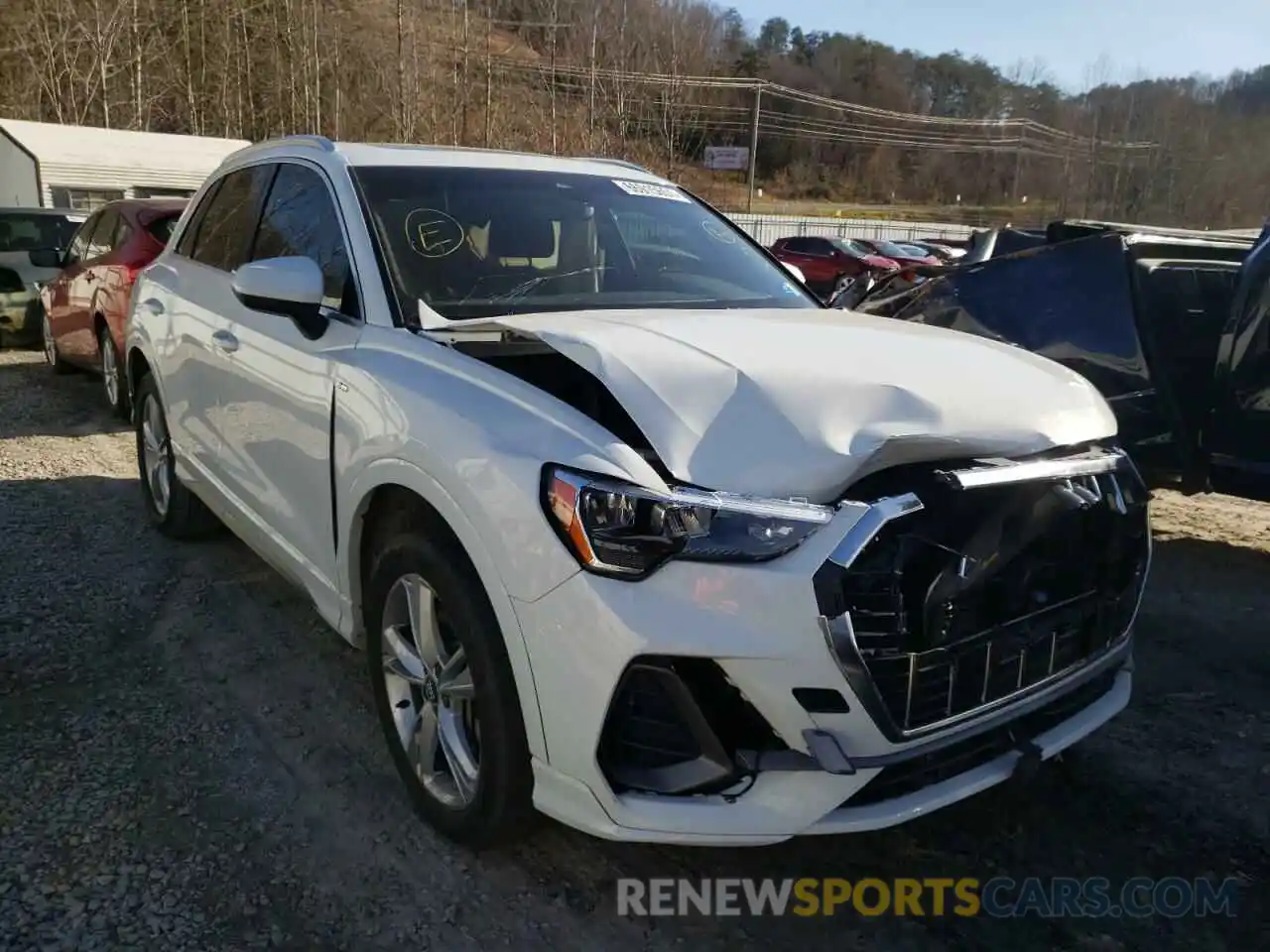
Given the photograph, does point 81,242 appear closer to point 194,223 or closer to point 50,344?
point 50,344

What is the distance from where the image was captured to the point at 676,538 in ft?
6.75

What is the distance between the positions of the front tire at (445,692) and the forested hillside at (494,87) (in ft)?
92.4

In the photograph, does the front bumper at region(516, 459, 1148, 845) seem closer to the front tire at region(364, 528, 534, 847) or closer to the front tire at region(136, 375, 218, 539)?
the front tire at region(364, 528, 534, 847)

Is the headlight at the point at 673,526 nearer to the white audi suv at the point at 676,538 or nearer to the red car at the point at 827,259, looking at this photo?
the white audi suv at the point at 676,538

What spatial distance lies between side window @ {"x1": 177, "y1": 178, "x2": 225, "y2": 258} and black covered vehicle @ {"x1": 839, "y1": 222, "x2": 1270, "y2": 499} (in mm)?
3863

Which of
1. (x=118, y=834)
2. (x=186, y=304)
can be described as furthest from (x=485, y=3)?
(x=118, y=834)

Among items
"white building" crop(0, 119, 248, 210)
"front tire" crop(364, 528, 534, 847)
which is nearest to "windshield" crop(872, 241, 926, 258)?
"white building" crop(0, 119, 248, 210)

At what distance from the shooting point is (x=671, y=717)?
6.92 feet

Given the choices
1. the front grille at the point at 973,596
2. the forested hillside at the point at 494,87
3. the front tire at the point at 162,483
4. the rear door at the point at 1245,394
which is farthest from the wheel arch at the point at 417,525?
the forested hillside at the point at 494,87

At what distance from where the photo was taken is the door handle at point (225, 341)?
375 centimetres

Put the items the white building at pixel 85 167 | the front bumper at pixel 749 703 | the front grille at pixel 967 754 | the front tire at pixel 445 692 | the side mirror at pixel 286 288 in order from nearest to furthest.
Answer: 1. the front bumper at pixel 749 703
2. the front grille at pixel 967 754
3. the front tire at pixel 445 692
4. the side mirror at pixel 286 288
5. the white building at pixel 85 167

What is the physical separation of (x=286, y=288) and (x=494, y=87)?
117 feet

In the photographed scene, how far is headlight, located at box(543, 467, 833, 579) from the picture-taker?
2049mm

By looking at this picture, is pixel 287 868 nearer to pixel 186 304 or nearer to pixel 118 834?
pixel 118 834
